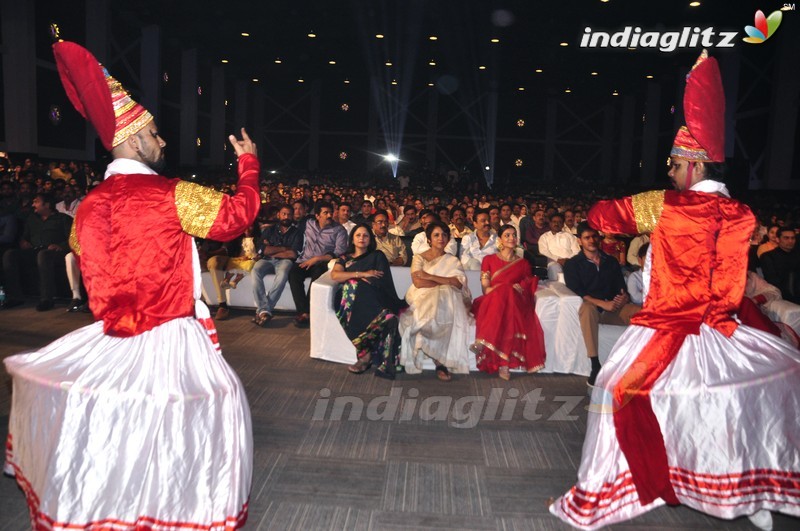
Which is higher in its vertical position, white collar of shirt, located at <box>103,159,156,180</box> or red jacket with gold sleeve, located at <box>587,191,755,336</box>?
white collar of shirt, located at <box>103,159,156,180</box>

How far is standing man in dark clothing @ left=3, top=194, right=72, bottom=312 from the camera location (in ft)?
22.4

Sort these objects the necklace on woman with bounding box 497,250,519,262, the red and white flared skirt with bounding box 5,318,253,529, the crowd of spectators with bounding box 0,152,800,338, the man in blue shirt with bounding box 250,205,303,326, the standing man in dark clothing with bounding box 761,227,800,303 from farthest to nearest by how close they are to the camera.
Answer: the man in blue shirt with bounding box 250,205,303,326, the crowd of spectators with bounding box 0,152,800,338, the standing man in dark clothing with bounding box 761,227,800,303, the necklace on woman with bounding box 497,250,519,262, the red and white flared skirt with bounding box 5,318,253,529

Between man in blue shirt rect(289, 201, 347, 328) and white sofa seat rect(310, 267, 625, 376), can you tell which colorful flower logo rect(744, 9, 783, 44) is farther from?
white sofa seat rect(310, 267, 625, 376)

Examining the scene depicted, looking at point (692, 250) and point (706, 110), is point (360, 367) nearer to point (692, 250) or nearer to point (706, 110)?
point (692, 250)

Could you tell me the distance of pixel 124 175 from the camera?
214 cm

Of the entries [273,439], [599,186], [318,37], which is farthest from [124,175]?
[599,186]

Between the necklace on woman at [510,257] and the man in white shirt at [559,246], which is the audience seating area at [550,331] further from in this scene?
the man in white shirt at [559,246]

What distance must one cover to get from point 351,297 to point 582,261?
1.72m

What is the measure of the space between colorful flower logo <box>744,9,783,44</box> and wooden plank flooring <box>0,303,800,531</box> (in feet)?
34.1

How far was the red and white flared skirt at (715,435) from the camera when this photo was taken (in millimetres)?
2406

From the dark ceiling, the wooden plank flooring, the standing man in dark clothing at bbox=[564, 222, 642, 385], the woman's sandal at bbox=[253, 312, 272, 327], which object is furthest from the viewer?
the dark ceiling

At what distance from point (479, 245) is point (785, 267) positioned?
260 centimetres

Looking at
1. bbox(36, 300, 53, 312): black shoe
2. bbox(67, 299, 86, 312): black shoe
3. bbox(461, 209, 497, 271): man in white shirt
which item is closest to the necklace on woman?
bbox(461, 209, 497, 271): man in white shirt

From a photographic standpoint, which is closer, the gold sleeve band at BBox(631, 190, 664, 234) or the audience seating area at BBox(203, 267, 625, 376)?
the gold sleeve band at BBox(631, 190, 664, 234)
